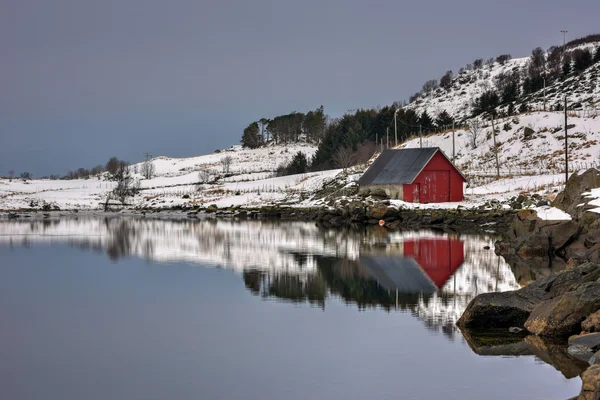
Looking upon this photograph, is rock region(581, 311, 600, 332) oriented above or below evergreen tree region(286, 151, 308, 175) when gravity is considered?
below

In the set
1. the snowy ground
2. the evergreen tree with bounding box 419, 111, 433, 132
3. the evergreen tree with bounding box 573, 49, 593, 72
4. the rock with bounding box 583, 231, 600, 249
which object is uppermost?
the evergreen tree with bounding box 573, 49, 593, 72

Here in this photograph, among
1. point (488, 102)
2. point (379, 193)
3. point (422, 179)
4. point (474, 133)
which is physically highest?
point (488, 102)

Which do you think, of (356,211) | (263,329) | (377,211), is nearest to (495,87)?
(356,211)

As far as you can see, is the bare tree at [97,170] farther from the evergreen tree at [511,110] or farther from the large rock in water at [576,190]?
the large rock in water at [576,190]

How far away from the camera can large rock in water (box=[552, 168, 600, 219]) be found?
25562 millimetres

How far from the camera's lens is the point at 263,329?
13.8 m

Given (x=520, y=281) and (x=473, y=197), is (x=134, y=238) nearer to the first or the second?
(x=520, y=281)

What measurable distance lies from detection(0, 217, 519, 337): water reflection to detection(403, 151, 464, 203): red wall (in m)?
9.06

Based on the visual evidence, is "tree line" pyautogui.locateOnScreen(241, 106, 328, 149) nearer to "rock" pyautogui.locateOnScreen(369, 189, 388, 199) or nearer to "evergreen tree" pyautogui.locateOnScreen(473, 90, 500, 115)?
"evergreen tree" pyautogui.locateOnScreen(473, 90, 500, 115)

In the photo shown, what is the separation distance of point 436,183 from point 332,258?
25337 millimetres

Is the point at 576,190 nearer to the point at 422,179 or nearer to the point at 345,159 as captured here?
the point at 422,179

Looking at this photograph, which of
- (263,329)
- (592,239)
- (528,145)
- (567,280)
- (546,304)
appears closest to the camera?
(546,304)

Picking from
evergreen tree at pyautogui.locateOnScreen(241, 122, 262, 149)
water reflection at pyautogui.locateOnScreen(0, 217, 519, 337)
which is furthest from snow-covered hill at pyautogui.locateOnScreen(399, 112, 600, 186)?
evergreen tree at pyautogui.locateOnScreen(241, 122, 262, 149)

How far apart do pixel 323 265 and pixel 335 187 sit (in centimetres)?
3620
